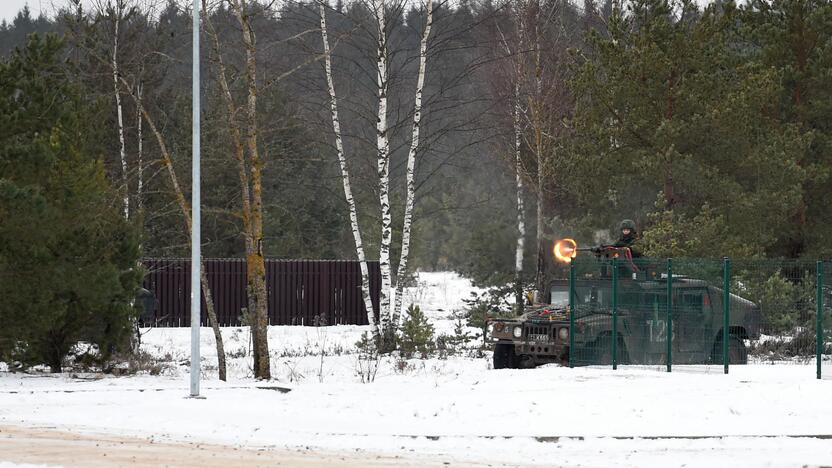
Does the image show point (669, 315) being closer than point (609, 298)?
Yes

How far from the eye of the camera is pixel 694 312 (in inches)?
762

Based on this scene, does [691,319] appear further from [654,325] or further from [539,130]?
[539,130]

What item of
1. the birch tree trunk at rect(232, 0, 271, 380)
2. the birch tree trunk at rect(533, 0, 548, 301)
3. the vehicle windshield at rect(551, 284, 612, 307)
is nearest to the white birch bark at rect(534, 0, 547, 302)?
the birch tree trunk at rect(533, 0, 548, 301)

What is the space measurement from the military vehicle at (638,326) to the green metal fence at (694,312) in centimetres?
2

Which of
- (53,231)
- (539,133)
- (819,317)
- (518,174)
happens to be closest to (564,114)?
(518,174)

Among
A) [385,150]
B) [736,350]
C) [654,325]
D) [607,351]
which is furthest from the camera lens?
[385,150]

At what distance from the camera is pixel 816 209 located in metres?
32.8

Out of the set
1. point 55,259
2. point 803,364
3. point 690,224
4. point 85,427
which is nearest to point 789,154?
point 690,224

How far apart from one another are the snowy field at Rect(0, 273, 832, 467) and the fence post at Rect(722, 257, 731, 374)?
1.09 ft

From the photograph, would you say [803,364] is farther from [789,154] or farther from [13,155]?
[13,155]

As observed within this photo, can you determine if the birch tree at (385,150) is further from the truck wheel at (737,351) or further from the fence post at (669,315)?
the truck wheel at (737,351)

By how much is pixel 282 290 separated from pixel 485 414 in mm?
21879

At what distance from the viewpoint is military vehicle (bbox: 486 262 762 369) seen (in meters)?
19.3

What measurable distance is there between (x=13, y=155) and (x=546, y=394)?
9.60 meters
